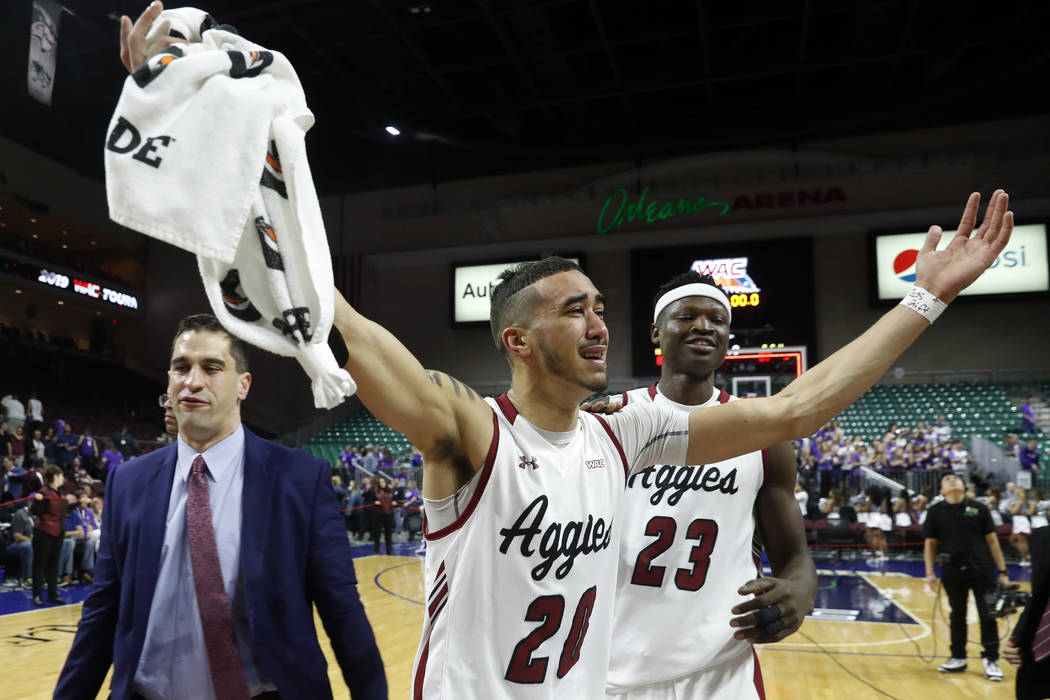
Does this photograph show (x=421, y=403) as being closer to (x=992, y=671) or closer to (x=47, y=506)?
(x=992, y=671)

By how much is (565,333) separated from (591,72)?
1970cm

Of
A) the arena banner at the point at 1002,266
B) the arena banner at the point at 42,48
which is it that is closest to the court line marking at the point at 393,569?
the arena banner at the point at 42,48

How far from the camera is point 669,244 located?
21.8 m

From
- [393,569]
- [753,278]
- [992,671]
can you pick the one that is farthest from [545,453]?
[753,278]

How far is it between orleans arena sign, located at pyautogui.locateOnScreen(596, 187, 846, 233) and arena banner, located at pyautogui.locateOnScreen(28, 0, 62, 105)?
557 inches

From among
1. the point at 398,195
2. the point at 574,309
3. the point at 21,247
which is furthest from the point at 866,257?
the point at 21,247

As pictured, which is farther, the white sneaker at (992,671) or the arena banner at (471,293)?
the arena banner at (471,293)

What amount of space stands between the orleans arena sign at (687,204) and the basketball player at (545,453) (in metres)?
19.9

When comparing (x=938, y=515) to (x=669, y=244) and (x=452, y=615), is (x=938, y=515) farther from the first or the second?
(x=669, y=244)

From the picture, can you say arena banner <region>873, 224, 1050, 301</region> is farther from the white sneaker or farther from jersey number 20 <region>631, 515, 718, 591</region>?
jersey number 20 <region>631, 515, 718, 591</region>

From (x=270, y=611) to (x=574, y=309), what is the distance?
1281mm

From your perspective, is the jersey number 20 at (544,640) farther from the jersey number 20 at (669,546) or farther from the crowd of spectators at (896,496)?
the crowd of spectators at (896,496)

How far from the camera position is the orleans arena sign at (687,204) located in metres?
21.2

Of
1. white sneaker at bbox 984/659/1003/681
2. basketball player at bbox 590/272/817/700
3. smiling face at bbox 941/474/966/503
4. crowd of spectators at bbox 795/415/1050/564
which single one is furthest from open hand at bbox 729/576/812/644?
crowd of spectators at bbox 795/415/1050/564
